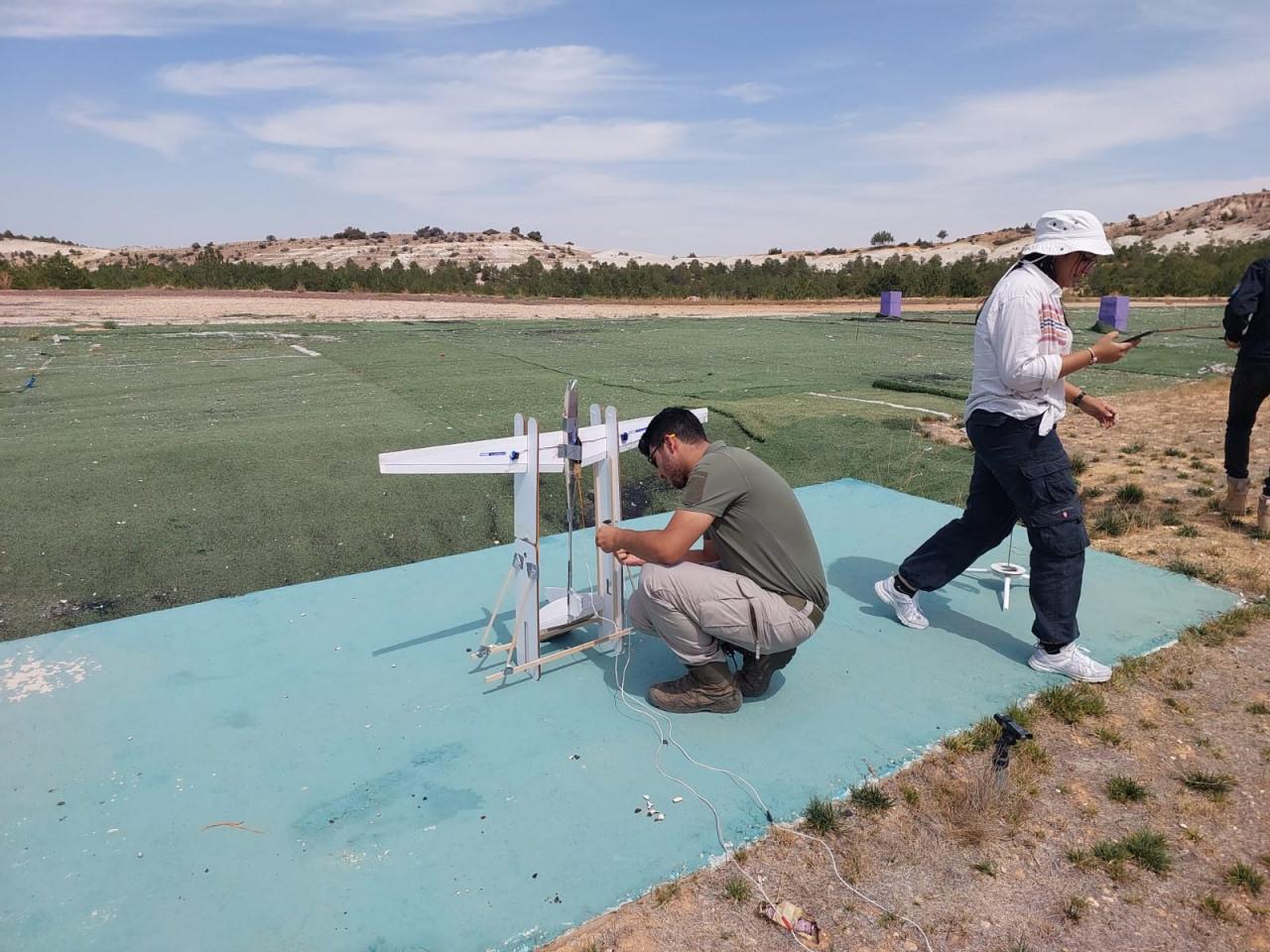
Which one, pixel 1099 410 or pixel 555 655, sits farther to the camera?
pixel 1099 410

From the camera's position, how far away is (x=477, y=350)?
49.5 feet

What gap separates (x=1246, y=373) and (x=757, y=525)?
171 inches

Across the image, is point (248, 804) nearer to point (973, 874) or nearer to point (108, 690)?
point (108, 690)

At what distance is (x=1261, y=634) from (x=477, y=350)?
12996 millimetres

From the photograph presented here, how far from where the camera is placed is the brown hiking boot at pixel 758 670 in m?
3.31

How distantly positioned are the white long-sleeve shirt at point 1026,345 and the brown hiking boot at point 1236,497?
2.99m

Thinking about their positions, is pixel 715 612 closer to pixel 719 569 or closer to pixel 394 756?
pixel 719 569

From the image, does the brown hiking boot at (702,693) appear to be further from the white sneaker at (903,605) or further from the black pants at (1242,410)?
the black pants at (1242,410)

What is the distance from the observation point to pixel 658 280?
4694 centimetres

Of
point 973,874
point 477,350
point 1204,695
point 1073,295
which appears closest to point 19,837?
point 973,874

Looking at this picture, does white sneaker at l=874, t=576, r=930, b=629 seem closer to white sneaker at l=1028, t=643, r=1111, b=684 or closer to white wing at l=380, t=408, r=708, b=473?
white sneaker at l=1028, t=643, r=1111, b=684

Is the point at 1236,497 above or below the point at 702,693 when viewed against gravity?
above

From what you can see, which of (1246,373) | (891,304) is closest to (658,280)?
(891,304)

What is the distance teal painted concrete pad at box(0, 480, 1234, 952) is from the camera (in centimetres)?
235
